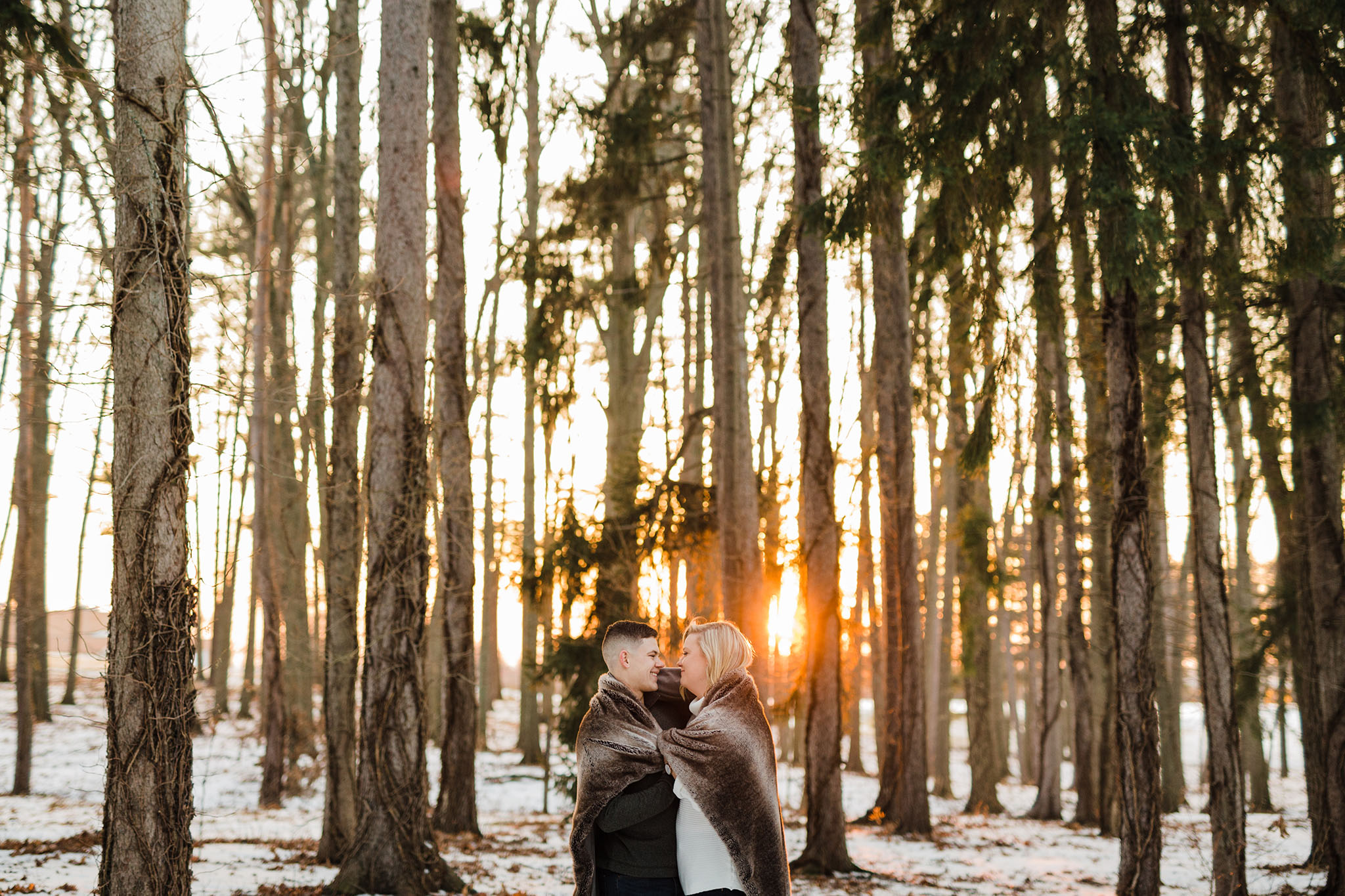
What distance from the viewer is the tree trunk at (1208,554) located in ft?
27.1

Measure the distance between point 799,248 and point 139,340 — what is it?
23.3ft

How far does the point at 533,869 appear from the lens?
9.80 meters

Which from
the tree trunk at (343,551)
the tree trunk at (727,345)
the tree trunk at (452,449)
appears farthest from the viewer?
the tree trunk at (452,449)

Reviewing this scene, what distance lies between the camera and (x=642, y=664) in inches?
156

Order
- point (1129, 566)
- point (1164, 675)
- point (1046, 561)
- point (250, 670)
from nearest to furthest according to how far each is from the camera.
→ point (1129, 566)
point (1046, 561)
point (1164, 675)
point (250, 670)

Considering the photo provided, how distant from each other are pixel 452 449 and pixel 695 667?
805 cm

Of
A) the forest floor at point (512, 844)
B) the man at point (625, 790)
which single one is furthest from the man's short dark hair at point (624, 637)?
the forest floor at point (512, 844)

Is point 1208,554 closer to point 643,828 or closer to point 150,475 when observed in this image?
point 643,828

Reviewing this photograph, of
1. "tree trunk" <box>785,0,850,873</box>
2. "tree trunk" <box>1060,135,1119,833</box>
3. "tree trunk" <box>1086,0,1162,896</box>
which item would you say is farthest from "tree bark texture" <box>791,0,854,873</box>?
"tree trunk" <box>1086,0,1162,896</box>

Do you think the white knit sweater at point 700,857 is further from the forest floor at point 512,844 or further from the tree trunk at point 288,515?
the tree trunk at point 288,515

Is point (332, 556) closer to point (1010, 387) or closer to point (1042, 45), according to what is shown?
point (1010, 387)

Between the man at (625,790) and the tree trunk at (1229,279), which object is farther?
the tree trunk at (1229,279)

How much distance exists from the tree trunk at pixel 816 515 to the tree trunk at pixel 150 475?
6124 millimetres

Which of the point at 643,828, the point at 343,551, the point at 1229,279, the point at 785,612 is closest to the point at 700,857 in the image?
the point at 643,828
